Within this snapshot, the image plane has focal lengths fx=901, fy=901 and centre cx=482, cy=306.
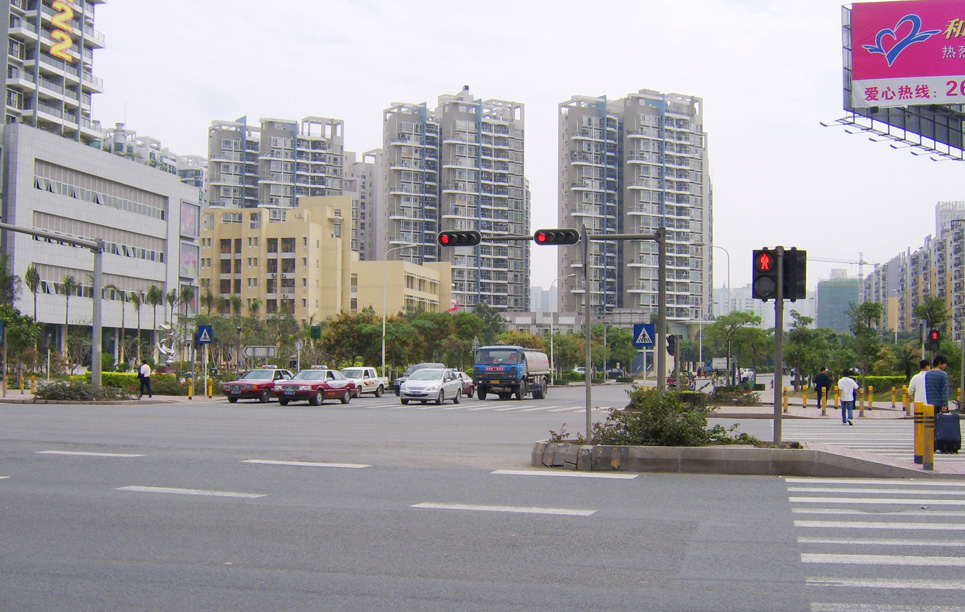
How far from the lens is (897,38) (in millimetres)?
32438

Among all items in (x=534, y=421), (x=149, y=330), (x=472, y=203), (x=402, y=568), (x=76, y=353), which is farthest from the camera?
(x=472, y=203)

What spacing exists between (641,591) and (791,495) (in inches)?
212

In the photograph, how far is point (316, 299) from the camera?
11700 cm

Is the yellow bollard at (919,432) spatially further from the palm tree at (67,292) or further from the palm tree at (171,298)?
A: the palm tree at (171,298)

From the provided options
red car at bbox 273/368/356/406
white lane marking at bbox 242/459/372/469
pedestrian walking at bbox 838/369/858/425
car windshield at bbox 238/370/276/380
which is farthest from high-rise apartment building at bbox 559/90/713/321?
white lane marking at bbox 242/459/372/469

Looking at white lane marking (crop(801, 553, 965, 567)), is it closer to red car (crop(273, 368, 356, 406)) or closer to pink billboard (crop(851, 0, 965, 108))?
pink billboard (crop(851, 0, 965, 108))

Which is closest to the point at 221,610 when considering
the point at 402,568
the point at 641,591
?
the point at 402,568

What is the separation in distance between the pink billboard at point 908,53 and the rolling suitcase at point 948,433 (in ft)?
64.8

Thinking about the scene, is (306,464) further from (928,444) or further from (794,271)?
(928,444)

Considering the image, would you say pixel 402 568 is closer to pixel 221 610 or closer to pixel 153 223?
pixel 221 610

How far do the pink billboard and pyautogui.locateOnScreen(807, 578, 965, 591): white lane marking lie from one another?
96.4ft

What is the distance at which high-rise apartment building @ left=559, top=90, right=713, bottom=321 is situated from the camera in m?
139

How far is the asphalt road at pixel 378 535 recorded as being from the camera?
21.7ft

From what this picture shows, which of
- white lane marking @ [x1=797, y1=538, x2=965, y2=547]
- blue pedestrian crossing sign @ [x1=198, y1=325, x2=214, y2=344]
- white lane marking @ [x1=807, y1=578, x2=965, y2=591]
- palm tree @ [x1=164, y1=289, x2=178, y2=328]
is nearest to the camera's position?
white lane marking @ [x1=807, y1=578, x2=965, y2=591]
